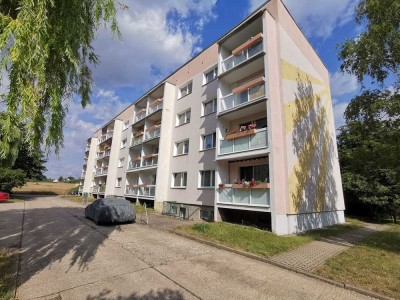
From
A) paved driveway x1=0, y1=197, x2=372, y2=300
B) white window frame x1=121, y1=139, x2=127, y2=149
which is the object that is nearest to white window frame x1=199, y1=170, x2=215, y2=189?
paved driveway x1=0, y1=197, x2=372, y2=300

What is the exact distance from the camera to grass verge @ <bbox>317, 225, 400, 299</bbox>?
680 centimetres

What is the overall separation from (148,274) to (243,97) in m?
12.4

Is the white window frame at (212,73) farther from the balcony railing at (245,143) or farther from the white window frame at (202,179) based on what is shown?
the white window frame at (202,179)

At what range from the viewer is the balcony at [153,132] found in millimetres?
25753

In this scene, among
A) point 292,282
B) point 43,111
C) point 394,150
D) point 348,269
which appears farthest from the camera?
point 394,150

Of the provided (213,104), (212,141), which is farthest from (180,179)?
(213,104)

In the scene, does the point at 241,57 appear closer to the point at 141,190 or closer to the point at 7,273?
the point at 7,273

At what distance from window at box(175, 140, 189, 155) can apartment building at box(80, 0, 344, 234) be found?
9 cm

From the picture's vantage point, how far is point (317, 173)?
18.5m

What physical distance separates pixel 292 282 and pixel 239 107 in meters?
11.1

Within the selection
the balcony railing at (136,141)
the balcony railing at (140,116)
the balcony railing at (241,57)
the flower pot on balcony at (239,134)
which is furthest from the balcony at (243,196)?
the balcony railing at (140,116)

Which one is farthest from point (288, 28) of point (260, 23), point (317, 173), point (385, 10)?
point (317, 173)

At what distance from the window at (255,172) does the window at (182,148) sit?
6797mm

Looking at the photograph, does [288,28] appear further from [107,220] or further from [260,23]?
[107,220]
